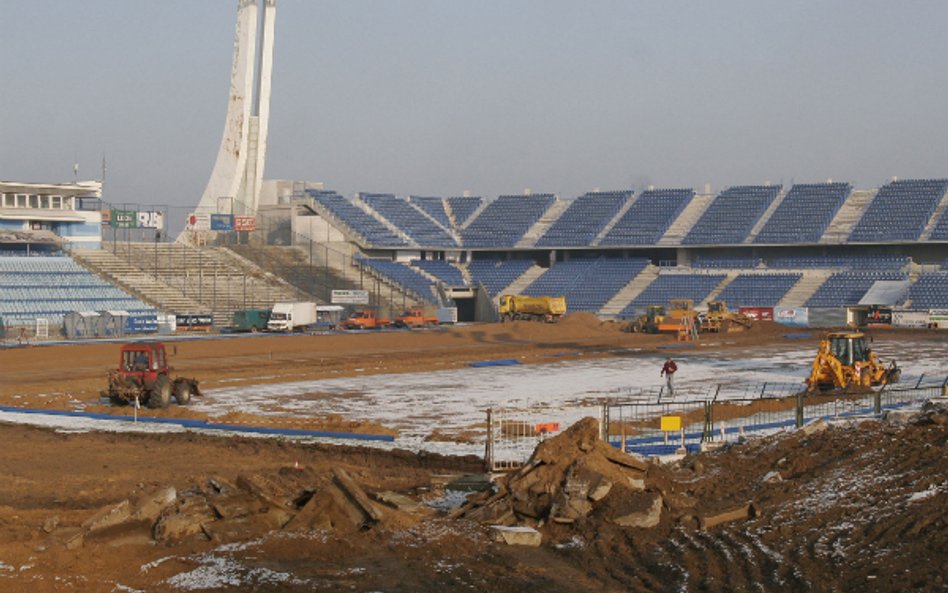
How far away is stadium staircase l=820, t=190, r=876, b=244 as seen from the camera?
80.8 metres

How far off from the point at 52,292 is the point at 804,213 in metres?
52.7

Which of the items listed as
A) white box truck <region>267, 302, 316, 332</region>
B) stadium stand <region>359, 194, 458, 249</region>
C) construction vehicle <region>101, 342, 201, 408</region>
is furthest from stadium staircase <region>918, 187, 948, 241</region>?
construction vehicle <region>101, 342, 201, 408</region>

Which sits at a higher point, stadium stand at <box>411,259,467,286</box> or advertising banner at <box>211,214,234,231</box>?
advertising banner at <box>211,214,234,231</box>

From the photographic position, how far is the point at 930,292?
7194 cm

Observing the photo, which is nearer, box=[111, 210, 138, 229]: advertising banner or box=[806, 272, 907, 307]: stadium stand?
box=[806, 272, 907, 307]: stadium stand

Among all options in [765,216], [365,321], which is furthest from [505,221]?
[365,321]

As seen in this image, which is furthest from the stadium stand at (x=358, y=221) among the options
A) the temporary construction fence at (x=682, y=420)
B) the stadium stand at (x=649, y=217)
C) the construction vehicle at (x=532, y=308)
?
the temporary construction fence at (x=682, y=420)

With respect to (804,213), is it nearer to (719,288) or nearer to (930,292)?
(719,288)

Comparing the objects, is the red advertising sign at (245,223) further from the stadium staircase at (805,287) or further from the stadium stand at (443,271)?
the stadium staircase at (805,287)

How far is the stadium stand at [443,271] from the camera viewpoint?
282 feet

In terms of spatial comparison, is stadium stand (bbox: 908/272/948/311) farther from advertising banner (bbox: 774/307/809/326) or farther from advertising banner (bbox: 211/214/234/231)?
advertising banner (bbox: 211/214/234/231)

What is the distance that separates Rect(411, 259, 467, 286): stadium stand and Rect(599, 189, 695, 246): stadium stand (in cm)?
1149

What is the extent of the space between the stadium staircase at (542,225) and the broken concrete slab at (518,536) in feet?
249

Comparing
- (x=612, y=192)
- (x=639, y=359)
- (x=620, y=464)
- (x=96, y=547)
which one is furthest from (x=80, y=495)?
(x=612, y=192)
